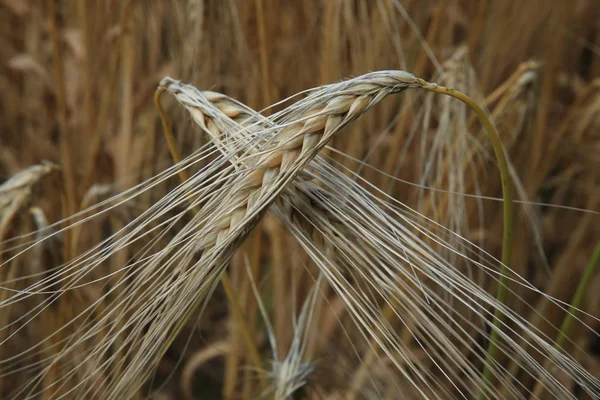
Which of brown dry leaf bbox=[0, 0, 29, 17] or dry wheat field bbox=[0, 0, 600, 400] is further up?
brown dry leaf bbox=[0, 0, 29, 17]

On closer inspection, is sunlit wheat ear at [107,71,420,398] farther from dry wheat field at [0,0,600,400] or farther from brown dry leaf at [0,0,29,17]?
brown dry leaf at [0,0,29,17]

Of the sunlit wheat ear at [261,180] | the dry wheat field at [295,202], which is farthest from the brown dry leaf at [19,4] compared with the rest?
the sunlit wheat ear at [261,180]

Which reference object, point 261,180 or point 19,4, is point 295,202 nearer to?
point 261,180

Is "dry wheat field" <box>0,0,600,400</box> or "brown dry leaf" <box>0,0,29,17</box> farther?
"brown dry leaf" <box>0,0,29,17</box>

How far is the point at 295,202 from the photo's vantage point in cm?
50

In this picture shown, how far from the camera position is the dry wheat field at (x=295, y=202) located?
481 mm

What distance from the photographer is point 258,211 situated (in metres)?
0.45

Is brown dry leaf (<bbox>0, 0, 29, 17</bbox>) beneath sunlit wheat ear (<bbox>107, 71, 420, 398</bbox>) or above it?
above

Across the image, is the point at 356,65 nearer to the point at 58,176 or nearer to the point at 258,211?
the point at 58,176

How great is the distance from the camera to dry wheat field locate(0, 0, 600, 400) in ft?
1.58

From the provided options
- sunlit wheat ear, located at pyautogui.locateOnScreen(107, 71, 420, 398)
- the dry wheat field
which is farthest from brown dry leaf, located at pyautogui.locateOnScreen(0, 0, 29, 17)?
sunlit wheat ear, located at pyautogui.locateOnScreen(107, 71, 420, 398)

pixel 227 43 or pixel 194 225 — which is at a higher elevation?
pixel 227 43

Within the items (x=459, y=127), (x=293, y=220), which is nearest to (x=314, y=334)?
(x=459, y=127)

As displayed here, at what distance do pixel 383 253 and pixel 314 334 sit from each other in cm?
56
